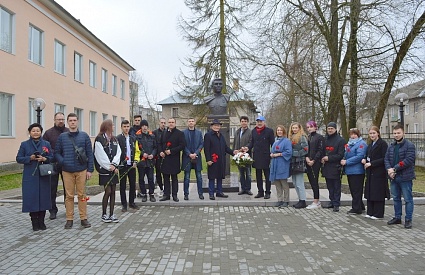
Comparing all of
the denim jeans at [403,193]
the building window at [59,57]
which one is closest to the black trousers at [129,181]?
the denim jeans at [403,193]

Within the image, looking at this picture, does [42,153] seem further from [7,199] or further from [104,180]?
[7,199]

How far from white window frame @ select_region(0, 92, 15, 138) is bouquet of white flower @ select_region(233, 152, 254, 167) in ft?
39.6

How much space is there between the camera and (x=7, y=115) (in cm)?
1673

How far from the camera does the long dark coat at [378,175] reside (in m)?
7.29

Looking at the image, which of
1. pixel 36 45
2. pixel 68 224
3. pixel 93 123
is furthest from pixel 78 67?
pixel 68 224

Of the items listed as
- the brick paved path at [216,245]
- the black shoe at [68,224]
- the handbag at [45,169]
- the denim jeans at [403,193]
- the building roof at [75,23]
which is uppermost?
the building roof at [75,23]

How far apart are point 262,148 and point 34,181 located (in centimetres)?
515

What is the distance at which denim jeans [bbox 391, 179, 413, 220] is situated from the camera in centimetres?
673

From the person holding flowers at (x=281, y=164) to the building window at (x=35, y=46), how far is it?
15.0m

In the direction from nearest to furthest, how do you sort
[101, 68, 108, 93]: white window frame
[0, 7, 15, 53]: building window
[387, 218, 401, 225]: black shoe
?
[387, 218, 401, 225]: black shoe
[0, 7, 15, 53]: building window
[101, 68, 108, 93]: white window frame

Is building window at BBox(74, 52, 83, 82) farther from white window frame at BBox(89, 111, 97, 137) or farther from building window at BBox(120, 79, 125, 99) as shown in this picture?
building window at BBox(120, 79, 125, 99)

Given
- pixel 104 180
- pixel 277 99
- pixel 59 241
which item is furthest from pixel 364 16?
pixel 59 241

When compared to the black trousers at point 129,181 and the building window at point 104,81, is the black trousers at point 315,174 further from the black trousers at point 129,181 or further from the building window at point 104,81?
the building window at point 104,81

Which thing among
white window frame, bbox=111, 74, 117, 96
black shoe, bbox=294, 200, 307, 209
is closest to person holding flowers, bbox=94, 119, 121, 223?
black shoe, bbox=294, 200, 307, 209
